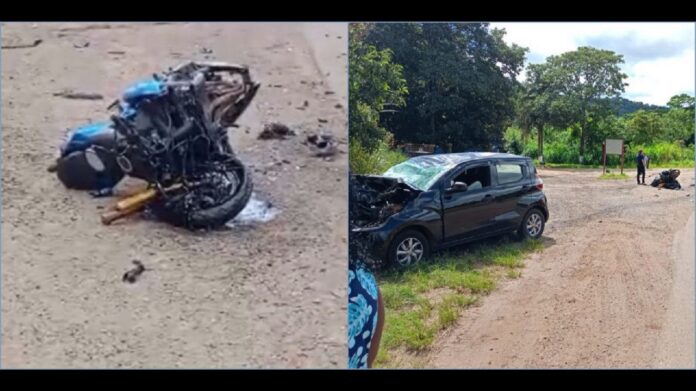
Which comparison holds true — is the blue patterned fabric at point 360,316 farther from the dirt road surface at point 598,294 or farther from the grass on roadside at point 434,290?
the dirt road surface at point 598,294

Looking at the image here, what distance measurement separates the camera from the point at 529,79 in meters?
3.24

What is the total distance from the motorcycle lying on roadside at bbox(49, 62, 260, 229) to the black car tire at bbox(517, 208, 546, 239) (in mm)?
2584

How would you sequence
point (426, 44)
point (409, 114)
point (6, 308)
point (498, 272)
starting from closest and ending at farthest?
point (6, 308), point (426, 44), point (409, 114), point (498, 272)

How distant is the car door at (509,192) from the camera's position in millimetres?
4047

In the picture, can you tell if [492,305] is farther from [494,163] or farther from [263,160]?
[263,160]

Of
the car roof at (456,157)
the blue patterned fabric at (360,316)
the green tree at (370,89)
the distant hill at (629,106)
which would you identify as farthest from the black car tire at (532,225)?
the blue patterned fabric at (360,316)

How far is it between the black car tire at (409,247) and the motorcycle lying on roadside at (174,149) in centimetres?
170

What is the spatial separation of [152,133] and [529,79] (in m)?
2.38

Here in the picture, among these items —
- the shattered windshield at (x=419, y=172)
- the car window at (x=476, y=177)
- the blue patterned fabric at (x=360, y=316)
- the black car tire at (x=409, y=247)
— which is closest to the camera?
the blue patterned fabric at (x=360, y=316)

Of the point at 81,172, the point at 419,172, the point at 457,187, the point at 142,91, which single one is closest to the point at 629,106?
the point at 457,187

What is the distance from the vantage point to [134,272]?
88.4 inches

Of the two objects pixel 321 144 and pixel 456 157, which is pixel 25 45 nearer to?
pixel 321 144

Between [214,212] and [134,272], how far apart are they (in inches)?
17.7

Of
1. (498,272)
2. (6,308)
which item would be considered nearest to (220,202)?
(6,308)
